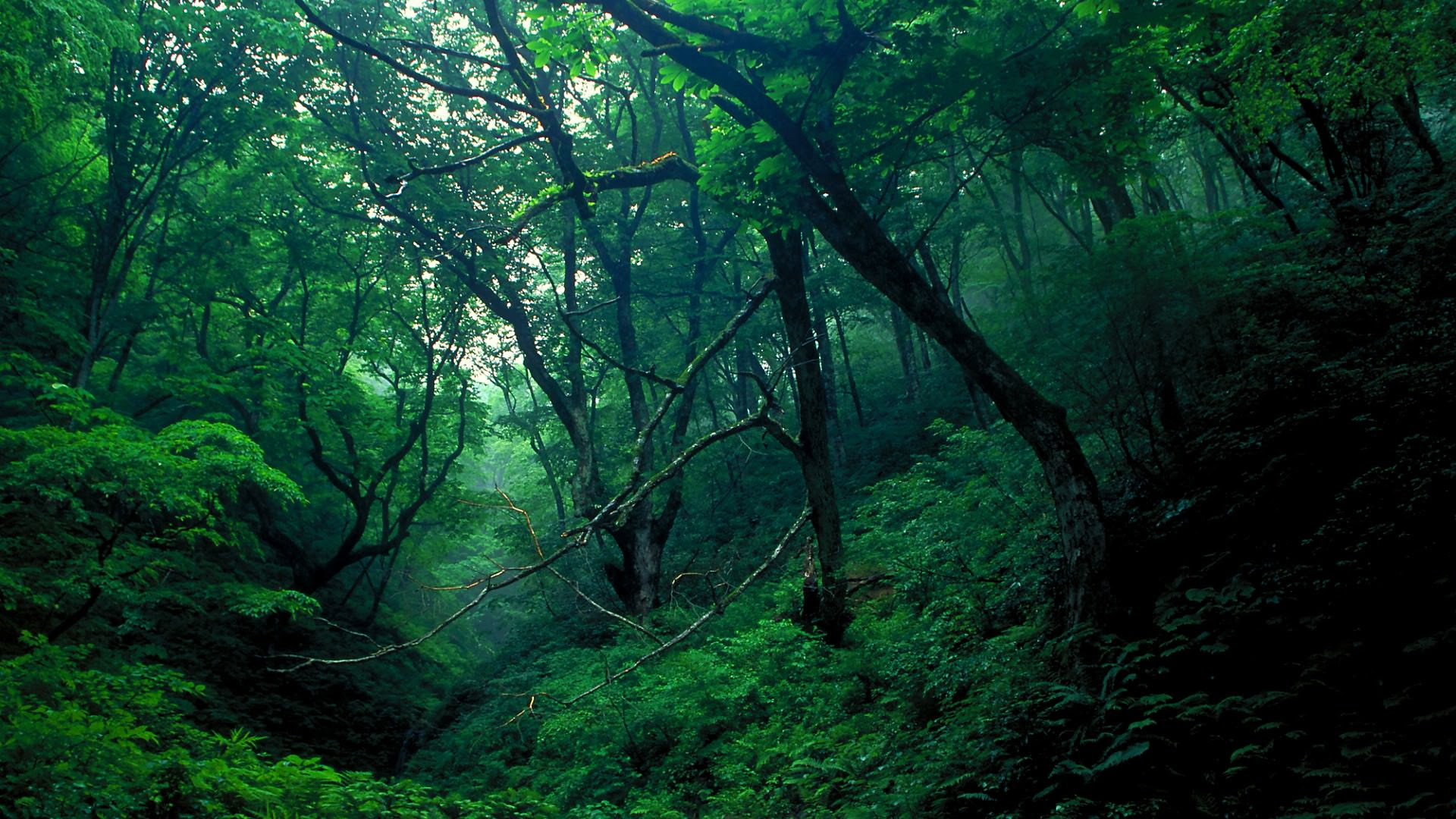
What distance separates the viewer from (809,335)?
8.18m

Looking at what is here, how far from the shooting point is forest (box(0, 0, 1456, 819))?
4.14m

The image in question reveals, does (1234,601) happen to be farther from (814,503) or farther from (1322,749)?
(814,503)

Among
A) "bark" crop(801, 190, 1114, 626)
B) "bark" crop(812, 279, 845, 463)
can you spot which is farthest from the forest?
"bark" crop(812, 279, 845, 463)

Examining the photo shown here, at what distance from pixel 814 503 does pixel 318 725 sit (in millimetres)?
10410

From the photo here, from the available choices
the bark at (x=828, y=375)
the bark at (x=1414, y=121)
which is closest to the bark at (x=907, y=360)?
the bark at (x=828, y=375)

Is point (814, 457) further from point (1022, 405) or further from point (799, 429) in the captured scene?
point (1022, 405)

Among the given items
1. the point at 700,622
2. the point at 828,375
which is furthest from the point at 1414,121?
the point at 828,375

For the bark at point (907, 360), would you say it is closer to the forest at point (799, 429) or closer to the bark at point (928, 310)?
the forest at point (799, 429)

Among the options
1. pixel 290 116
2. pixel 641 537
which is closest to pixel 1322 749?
pixel 641 537

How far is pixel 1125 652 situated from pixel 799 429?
514 cm

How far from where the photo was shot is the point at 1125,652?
4.22 meters

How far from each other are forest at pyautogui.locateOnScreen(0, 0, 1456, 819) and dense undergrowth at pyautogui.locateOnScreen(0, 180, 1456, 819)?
35 millimetres

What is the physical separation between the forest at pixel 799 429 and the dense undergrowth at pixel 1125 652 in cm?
4

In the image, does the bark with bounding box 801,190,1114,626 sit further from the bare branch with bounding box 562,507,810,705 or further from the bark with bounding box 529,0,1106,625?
the bare branch with bounding box 562,507,810,705
